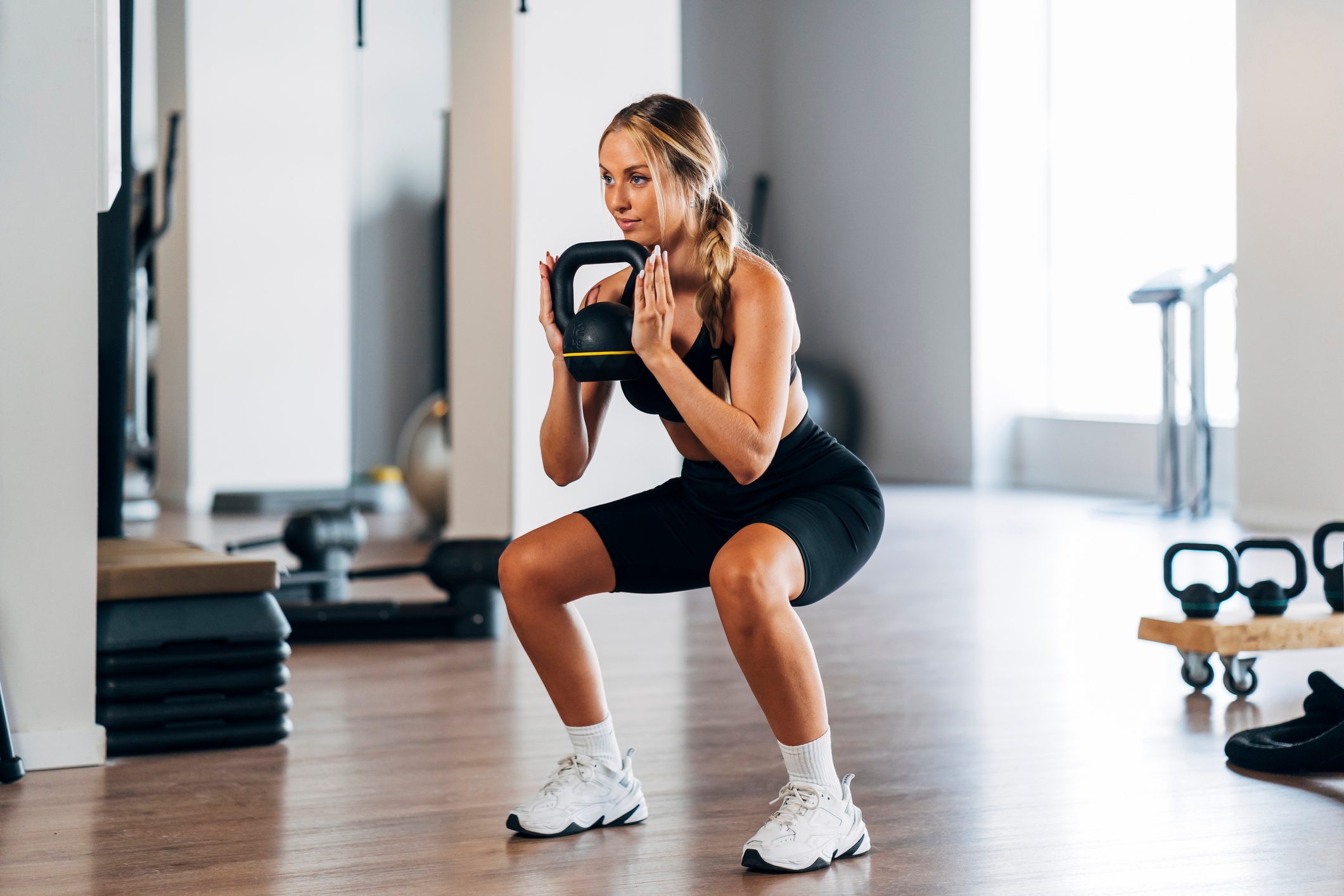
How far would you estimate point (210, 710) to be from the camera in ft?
8.13

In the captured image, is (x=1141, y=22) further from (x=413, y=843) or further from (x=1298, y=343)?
(x=413, y=843)

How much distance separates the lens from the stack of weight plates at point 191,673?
240 centimetres

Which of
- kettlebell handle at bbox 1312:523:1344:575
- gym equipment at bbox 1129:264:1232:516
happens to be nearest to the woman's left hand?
kettlebell handle at bbox 1312:523:1344:575

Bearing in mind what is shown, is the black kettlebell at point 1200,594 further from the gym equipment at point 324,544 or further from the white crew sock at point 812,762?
the gym equipment at point 324,544

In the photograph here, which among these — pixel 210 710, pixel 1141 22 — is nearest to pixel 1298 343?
pixel 1141 22

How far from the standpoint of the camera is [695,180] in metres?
1.83

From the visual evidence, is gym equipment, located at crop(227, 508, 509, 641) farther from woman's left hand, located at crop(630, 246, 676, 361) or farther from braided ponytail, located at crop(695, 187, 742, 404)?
woman's left hand, located at crop(630, 246, 676, 361)

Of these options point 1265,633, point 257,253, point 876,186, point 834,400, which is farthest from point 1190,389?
point 257,253

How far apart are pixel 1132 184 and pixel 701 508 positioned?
622 centimetres

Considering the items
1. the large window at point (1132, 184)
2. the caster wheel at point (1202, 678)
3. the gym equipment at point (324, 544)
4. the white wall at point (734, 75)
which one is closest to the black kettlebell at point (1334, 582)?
the caster wheel at point (1202, 678)

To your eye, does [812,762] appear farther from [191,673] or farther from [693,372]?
[191,673]

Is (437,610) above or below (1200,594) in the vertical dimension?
below

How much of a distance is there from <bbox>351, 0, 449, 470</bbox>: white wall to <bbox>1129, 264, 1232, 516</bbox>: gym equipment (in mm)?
4483

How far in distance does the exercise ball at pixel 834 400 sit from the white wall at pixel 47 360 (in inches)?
252
